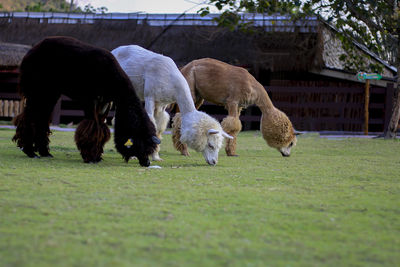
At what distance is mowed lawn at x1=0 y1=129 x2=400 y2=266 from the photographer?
9.30ft

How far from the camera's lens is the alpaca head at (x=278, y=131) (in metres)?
10.1

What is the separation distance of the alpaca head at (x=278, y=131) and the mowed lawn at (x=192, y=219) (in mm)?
3723

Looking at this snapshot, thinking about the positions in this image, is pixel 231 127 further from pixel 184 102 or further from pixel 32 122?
pixel 32 122

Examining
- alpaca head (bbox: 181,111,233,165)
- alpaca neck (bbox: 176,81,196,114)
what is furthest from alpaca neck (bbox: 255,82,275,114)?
alpaca head (bbox: 181,111,233,165)

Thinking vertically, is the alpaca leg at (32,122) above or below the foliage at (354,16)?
below

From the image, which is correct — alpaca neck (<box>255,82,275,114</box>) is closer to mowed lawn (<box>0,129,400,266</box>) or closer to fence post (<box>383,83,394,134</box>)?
mowed lawn (<box>0,129,400,266</box>)

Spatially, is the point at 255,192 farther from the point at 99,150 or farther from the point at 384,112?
the point at 384,112

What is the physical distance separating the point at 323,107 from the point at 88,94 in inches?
682

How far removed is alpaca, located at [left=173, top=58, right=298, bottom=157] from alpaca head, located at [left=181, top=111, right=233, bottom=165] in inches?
86.2

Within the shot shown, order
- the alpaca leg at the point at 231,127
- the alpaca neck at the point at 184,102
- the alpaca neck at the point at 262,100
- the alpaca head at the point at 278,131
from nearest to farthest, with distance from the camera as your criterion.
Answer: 1. the alpaca neck at the point at 184,102
2. the alpaca leg at the point at 231,127
3. the alpaca head at the point at 278,131
4. the alpaca neck at the point at 262,100

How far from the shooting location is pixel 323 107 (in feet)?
75.3

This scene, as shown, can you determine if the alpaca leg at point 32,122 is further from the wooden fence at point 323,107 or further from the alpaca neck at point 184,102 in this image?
the wooden fence at point 323,107

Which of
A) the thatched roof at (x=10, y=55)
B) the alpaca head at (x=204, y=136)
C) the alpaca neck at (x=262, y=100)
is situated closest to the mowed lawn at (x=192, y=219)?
the alpaca head at (x=204, y=136)

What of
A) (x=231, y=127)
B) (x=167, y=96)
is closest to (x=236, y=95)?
(x=231, y=127)
